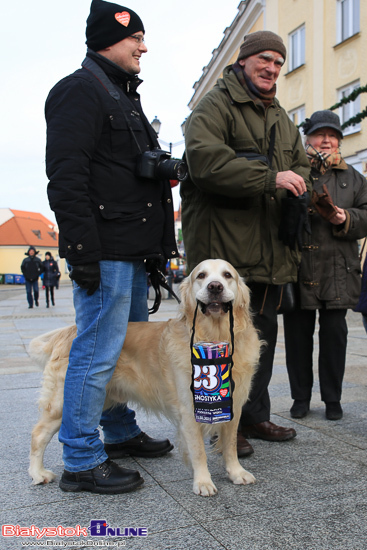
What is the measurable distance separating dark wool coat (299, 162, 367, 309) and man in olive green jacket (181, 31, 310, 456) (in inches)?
18.4

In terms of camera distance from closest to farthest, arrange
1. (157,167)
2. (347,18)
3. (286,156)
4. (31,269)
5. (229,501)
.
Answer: (229,501)
(157,167)
(286,156)
(347,18)
(31,269)

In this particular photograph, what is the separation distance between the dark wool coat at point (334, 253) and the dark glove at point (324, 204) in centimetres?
11

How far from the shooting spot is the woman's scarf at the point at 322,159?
12.7ft

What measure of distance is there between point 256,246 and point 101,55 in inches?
57.2

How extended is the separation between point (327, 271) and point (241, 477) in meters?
1.77

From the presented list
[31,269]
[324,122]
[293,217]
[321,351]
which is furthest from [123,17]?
[31,269]

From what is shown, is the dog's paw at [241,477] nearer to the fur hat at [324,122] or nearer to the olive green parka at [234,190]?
the olive green parka at [234,190]

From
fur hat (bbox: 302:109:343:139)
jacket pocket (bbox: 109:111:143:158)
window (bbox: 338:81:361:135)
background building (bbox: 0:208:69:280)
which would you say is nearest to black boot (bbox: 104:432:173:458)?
jacket pocket (bbox: 109:111:143:158)

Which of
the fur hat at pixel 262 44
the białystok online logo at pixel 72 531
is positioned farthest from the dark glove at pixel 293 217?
the białystok online logo at pixel 72 531

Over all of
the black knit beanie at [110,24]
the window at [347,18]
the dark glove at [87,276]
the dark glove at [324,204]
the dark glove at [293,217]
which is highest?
the window at [347,18]

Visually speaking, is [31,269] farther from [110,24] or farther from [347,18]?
[110,24]

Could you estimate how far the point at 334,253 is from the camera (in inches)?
153

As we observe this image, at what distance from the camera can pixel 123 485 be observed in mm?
2619

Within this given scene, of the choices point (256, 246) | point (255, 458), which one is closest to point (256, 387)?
point (255, 458)
